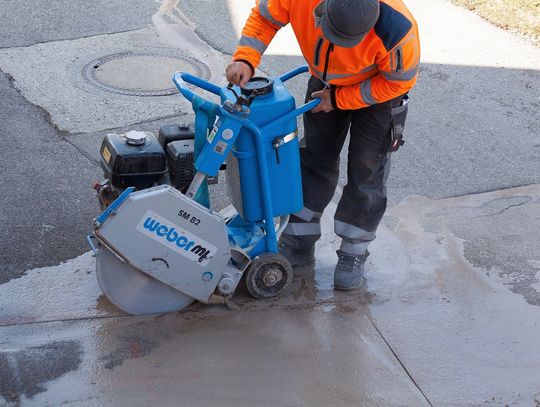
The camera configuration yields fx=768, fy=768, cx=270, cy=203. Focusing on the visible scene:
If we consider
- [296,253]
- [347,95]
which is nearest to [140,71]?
[296,253]

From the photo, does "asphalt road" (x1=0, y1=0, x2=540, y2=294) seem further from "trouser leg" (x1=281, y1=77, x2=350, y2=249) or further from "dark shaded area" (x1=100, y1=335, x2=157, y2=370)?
"trouser leg" (x1=281, y1=77, x2=350, y2=249)

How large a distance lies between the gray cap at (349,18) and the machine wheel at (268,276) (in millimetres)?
1096

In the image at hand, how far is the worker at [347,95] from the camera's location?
3.20 meters

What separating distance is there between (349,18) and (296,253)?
4.78ft

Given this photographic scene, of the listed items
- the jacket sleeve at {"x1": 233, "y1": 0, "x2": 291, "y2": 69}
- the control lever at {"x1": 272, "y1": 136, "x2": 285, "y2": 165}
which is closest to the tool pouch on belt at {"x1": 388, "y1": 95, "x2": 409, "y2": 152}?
the control lever at {"x1": 272, "y1": 136, "x2": 285, "y2": 165}

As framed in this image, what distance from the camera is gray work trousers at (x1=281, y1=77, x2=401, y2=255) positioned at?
3617mm

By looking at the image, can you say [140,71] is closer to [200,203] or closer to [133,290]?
[200,203]

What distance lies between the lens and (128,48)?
6.42 m

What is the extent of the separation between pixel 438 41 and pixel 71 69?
3270 millimetres

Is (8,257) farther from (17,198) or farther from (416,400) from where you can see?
(416,400)

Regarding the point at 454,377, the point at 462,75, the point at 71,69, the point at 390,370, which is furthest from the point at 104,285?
the point at 462,75

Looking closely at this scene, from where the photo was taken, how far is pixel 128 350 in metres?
3.38

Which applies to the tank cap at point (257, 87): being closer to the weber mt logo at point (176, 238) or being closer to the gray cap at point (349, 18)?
the gray cap at point (349, 18)

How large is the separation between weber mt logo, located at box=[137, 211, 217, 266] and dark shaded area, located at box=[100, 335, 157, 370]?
1.43 feet
